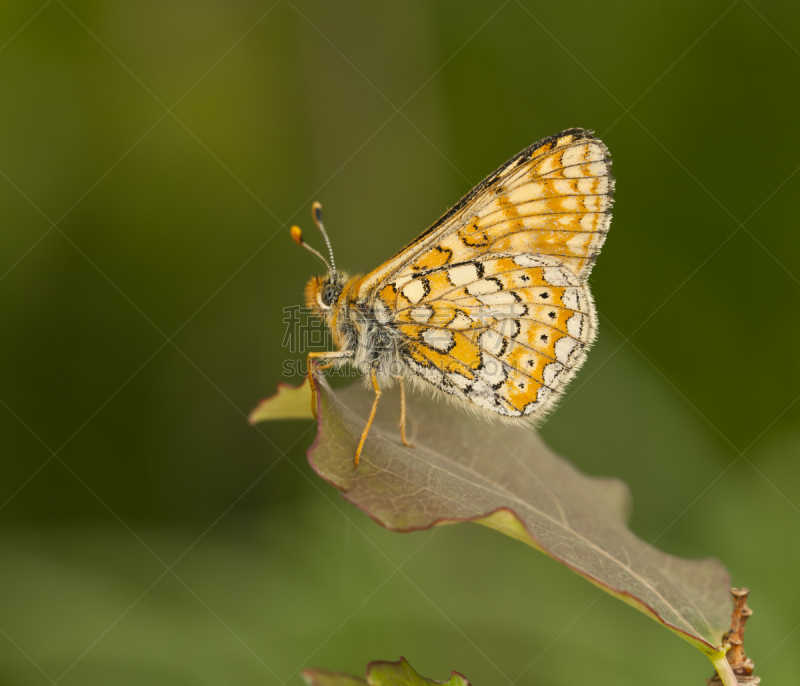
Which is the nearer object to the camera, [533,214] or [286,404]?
[286,404]

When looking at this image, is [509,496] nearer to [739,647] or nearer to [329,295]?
[739,647]

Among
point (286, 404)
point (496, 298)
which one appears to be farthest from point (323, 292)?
point (286, 404)

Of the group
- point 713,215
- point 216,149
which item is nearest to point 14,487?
point 216,149

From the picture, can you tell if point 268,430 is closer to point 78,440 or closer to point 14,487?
point 78,440

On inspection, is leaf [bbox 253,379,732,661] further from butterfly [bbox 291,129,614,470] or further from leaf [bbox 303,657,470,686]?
leaf [bbox 303,657,470,686]

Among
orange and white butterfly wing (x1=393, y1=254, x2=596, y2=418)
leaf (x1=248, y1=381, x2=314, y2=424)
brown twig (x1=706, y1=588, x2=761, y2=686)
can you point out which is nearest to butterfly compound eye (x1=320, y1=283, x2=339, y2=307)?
orange and white butterfly wing (x1=393, y1=254, x2=596, y2=418)
